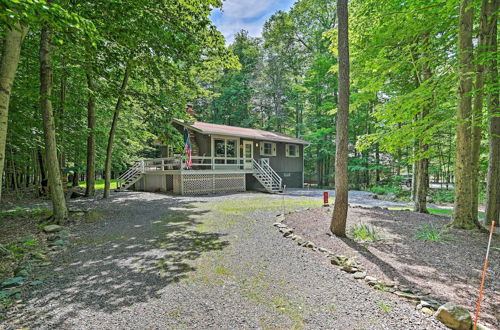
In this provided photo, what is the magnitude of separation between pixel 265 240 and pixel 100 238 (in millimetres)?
3778

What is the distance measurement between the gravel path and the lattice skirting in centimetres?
810

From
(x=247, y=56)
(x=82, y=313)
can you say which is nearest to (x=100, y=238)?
(x=82, y=313)

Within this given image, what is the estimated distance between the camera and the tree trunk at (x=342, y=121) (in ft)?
16.8

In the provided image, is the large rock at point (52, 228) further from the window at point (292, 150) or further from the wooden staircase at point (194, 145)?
the window at point (292, 150)

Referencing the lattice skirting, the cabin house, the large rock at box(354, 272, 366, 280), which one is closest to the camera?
the large rock at box(354, 272, 366, 280)

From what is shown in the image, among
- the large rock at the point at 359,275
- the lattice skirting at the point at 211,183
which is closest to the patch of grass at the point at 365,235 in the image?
the large rock at the point at 359,275

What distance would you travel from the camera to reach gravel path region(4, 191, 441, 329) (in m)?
2.42

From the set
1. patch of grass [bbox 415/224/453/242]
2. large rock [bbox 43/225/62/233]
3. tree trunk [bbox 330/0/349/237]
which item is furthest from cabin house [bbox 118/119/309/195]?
patch of grass [bbox 415/224/453/242]

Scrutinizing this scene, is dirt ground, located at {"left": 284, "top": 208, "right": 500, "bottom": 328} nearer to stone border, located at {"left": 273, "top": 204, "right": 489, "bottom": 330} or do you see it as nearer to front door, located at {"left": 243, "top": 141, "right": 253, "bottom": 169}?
stone border, located at {"left": 273, "top": 204, "right": 489, "bottom": 330}

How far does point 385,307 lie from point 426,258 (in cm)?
228

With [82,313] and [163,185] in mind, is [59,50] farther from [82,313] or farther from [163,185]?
[163,185]

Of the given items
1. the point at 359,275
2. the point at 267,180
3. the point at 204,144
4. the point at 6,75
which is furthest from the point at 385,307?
the point at 204,144

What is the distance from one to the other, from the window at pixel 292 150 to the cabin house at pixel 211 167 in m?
0.94

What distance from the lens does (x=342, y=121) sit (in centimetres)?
525
